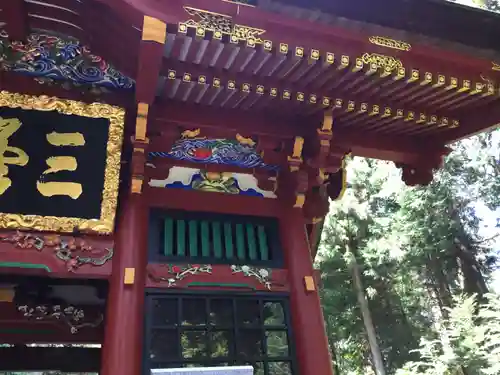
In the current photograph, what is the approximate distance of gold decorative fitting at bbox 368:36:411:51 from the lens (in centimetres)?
400

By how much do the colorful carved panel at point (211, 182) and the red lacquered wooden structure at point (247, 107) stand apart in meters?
0.02

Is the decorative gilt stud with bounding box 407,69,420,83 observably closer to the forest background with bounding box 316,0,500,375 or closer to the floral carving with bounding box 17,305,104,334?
the floral carving with bounding box 17,305,104,334

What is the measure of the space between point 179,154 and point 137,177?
2.21ft

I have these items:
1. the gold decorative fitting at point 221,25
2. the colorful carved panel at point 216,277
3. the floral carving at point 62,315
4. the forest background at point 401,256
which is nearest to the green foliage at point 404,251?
the forest background at point 401,256

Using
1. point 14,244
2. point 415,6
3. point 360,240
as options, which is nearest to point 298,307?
point 14,244

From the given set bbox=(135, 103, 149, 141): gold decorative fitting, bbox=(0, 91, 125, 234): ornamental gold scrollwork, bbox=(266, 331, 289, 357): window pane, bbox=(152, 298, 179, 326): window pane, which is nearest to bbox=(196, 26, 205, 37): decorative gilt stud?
bbox=(135, 103, 149, 141): gold decorative fitting

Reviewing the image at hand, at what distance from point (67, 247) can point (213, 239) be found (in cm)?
143

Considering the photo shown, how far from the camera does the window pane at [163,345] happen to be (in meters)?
3.97

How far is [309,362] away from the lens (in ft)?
13.9

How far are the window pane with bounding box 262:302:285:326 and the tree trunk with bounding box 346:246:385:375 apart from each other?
15154 millimetres

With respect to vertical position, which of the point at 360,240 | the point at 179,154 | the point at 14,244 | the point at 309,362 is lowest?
the point at 309,362

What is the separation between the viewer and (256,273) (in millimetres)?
4578

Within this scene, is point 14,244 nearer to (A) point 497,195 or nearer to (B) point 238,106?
(B) point 238,106

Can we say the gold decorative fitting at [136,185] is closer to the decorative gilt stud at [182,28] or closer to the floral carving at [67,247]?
the floral carving at [67,247]
